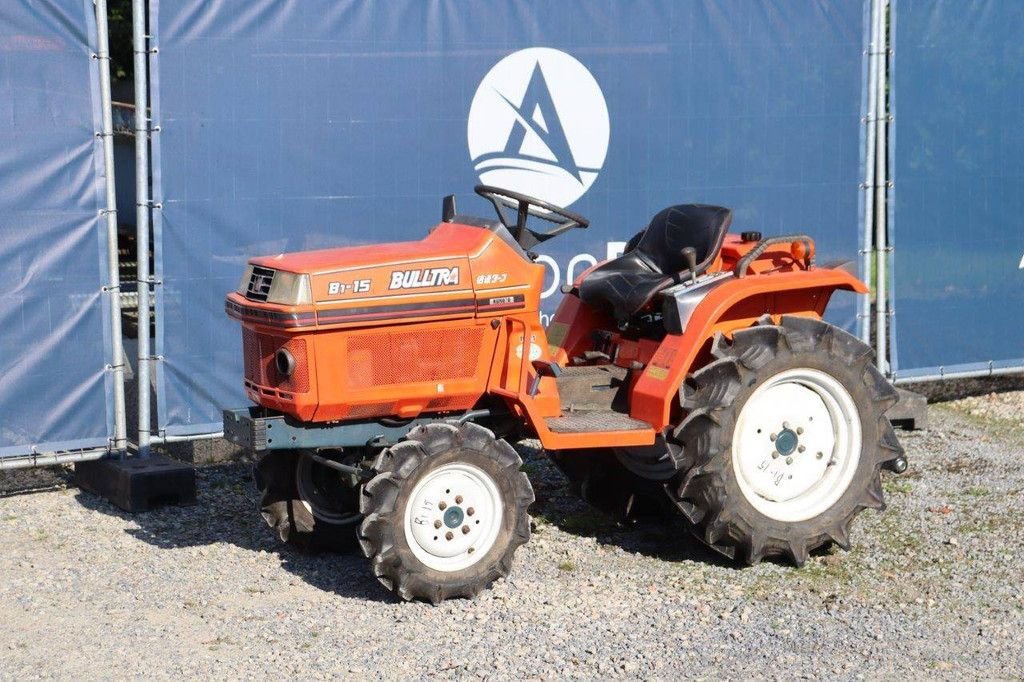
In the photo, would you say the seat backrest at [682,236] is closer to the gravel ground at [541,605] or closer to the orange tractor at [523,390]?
the orange tractor at [523,390]

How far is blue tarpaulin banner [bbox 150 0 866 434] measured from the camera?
305 inches

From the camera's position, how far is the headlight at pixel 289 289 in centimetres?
583

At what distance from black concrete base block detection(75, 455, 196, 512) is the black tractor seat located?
238 cm

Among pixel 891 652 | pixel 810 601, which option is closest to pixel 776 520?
pixel 810 601

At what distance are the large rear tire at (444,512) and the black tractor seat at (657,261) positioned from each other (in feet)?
3.52

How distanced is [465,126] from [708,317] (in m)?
2.56

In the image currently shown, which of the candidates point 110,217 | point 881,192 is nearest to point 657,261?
point 110,217

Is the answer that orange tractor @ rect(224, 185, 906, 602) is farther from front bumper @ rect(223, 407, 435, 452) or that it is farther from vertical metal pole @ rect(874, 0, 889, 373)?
vertical metal pole @ rect(874, 0, 889, 373)

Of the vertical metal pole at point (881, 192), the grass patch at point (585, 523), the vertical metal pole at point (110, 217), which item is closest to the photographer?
the grass patch at point (585, 523)

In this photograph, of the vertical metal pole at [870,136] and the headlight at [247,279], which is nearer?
the headlight at [247,279]

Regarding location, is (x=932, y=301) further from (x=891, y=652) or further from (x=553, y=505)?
(x=891, y=652)

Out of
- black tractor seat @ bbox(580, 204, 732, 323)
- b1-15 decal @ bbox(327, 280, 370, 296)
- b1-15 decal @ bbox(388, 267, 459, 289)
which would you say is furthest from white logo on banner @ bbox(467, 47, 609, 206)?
b1-15 decal @ bbox(327, 280, 370, 296)

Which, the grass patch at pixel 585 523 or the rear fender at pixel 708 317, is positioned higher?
the rear fender at pixel 708 317

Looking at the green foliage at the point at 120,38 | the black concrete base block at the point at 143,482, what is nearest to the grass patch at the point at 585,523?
the black concrete base block at the point at 143,482
